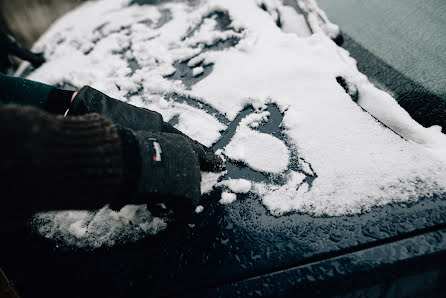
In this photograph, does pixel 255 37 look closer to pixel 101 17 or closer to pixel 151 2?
pixel 151 2

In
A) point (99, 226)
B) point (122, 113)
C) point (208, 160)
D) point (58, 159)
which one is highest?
point (58, 159)

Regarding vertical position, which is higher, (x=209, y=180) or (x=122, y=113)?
(x=122, y=113)

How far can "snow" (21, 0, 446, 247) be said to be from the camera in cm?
91

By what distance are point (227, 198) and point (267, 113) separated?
1.42 ft

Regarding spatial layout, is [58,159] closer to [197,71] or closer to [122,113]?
[122,113]

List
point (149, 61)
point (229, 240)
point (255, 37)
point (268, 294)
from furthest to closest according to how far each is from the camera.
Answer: point (149, 61)
point (255, 37)
point (229, 240)
point (268, 294)

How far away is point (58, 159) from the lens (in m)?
0.59

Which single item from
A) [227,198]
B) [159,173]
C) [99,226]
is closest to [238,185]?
[227,198]

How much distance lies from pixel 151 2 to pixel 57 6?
2976 millimetres

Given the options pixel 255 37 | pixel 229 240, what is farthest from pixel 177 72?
pixel 229 240

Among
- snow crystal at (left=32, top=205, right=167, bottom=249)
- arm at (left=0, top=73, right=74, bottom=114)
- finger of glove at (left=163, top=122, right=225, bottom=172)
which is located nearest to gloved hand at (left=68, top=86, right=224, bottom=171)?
finger of glove at (left=163, top=122, right=225, bottom=172)

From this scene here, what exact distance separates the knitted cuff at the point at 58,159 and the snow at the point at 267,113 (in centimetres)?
34

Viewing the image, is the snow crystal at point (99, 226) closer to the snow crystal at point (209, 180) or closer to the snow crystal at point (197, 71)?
the snow crystal at point (209, 180)

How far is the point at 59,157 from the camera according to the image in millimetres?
591
